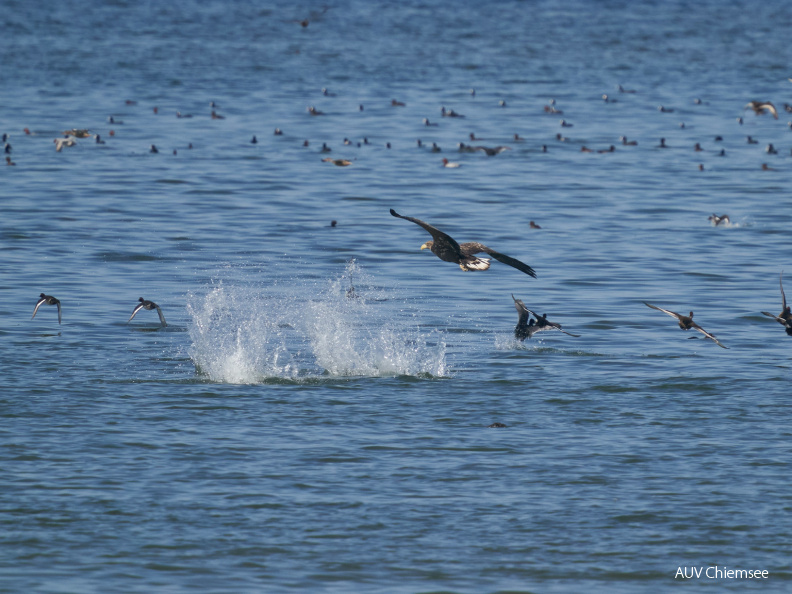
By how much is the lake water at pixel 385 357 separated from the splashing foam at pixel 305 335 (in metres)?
0.08

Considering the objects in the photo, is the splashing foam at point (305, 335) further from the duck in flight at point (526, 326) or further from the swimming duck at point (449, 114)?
the swimming duck at point (449, 114)

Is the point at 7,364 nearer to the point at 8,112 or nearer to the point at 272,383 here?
the point at 272,383

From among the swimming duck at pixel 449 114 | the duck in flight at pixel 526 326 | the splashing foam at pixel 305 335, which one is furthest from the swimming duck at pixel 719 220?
the swimming duck at pixel 449 114

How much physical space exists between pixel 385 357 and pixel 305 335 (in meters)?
2.47

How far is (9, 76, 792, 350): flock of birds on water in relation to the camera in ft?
55.6

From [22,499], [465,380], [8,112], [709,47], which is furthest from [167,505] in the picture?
[709,47]

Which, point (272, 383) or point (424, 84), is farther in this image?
point (424, 84)

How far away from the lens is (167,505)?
531 inches

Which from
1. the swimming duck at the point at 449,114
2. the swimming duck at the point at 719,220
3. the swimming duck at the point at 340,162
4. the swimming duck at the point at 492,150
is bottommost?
the swimming duck at the point at 719,220

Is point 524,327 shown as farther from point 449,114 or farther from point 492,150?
point 449,114

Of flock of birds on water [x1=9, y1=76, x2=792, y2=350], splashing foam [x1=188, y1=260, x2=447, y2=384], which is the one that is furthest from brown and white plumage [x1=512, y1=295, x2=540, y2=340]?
splashing foam [x1=188, y1=260, x2=447, y2=384]

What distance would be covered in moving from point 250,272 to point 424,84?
39436 millimetres

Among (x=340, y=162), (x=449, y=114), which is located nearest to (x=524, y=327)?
(x=340, y=162)

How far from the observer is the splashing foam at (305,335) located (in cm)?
1886
